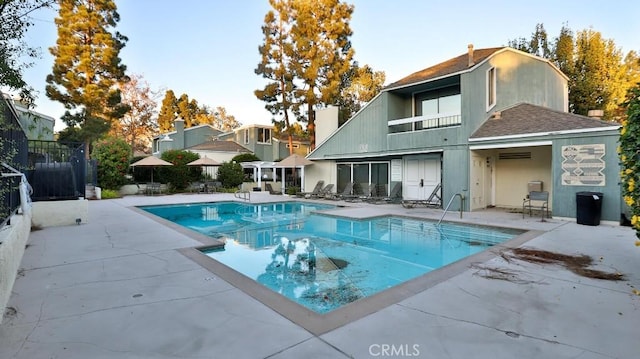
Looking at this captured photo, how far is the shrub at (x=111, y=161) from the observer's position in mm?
18875

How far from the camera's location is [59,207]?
8945 millimetres

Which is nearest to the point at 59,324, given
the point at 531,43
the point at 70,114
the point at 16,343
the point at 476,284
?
the point at 16,343

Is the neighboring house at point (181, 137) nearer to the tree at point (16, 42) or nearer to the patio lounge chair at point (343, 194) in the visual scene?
the patio lounge chair at point (343, 194)

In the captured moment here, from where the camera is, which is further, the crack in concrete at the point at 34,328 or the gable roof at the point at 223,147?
the gable roof at the point at 223,147

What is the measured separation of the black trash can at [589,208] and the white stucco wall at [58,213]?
14.0m

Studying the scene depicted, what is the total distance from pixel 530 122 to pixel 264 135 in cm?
2293

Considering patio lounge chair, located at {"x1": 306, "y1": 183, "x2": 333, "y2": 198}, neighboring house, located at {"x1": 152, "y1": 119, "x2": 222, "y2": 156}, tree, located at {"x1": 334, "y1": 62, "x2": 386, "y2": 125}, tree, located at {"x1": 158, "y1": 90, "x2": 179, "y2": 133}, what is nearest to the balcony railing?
patio lounge chair, located at {"x1": 306, "y1": 183, "x2": 333, "y2": 198}

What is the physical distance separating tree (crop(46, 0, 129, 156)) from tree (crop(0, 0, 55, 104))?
943 inches

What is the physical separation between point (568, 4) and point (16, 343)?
22687 mm

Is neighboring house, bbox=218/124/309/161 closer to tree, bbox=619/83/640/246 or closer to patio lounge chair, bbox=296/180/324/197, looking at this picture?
patio lounge chair, bbox=296/180/324/197

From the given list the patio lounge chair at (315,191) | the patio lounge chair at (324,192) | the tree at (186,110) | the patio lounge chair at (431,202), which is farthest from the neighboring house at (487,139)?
the tree at (186,110)

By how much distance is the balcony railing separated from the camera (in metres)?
13.4

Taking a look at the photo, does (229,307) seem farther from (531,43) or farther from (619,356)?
(531,43)

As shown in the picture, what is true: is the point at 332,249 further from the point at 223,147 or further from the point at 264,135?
the point at 264,135
